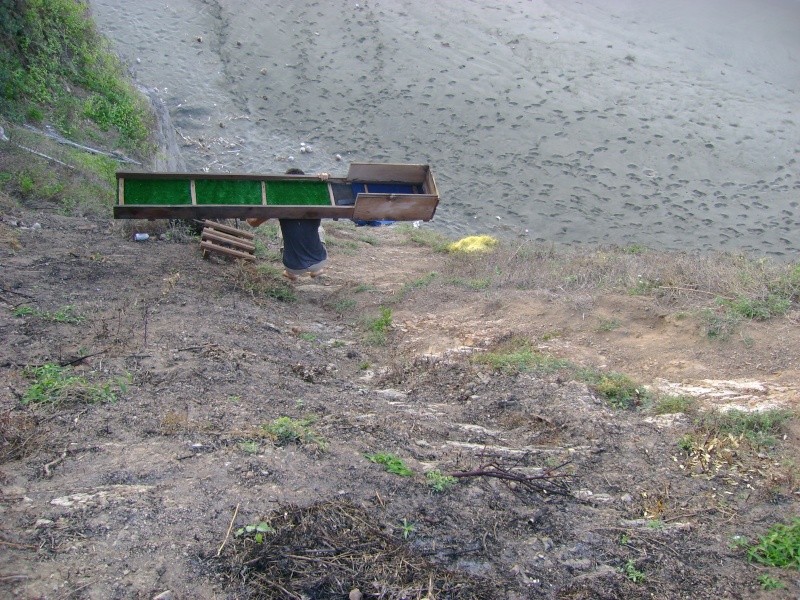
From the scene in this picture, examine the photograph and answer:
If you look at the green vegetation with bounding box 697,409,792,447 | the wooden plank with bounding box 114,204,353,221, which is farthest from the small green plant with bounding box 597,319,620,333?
the wooden plank with bounding box 114,204,353,221

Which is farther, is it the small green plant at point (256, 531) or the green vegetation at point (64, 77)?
the green vegetation at point (64, 77)

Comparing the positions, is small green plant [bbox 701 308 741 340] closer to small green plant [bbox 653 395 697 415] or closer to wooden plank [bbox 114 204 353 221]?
small green plant [bbox 653 395 697 415]

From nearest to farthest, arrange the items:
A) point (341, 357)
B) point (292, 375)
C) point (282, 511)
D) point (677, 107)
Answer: point (282, 511), point (292, 375), point (341, 357), point (677, 107)

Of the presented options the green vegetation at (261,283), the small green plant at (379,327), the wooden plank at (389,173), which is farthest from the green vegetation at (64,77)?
the small green plant at (379,327)

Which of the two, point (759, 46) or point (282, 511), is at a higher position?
point (759, 46)

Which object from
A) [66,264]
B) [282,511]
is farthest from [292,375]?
[66,264]

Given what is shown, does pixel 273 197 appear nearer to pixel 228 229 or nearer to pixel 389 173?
pixel 228 229

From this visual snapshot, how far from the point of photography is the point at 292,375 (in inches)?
241

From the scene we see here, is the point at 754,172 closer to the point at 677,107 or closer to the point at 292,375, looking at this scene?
the point at 677,107

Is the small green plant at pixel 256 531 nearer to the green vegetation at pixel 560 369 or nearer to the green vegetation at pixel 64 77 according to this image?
the green vegetation at pixel 560 369

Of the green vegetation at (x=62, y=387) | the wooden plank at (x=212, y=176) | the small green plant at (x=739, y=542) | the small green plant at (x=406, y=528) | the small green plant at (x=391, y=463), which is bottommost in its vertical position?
the small green plant at (x=739, y=542)

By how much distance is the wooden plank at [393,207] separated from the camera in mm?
7719

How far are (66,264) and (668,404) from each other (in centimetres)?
568

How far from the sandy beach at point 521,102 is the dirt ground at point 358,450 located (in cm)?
511
